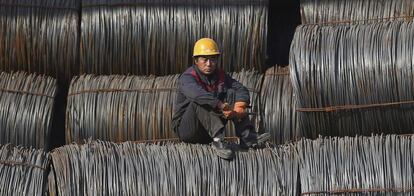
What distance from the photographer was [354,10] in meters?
11.1

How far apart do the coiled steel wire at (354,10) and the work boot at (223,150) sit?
1.76 meters

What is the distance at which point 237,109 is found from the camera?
33.3 ft

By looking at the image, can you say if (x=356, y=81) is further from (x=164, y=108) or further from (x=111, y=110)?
(x=111, y=110)

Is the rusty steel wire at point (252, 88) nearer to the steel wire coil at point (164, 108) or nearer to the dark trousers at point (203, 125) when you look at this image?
the steel wire coil at point (164, 108)

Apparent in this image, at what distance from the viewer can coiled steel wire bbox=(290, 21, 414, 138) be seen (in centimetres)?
1038

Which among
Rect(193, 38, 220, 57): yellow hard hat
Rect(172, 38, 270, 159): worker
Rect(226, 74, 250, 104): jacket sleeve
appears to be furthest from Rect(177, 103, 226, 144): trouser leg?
Rect(193, 38, 220, 57): yellow hard hat

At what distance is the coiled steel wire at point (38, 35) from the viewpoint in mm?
11375

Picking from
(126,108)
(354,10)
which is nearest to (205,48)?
(126,108)

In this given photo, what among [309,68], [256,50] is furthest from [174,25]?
[309,68]

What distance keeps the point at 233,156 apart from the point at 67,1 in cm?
244

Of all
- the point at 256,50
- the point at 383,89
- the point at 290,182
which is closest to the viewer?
the point at 290,182

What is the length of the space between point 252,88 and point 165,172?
167cm

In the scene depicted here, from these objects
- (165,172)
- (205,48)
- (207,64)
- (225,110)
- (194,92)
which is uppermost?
(205,48)

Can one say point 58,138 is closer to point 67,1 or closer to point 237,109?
point 67,1
